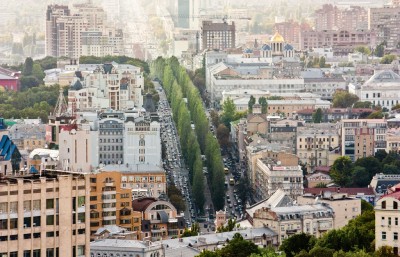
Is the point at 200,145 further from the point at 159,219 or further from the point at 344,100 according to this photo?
the point at 344,100

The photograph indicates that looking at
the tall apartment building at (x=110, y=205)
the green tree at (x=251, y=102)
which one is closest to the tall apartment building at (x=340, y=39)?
the green tree at (x=251, y=102)

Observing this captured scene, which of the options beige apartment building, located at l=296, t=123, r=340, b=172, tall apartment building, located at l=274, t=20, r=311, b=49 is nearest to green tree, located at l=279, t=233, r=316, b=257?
beige apartment building, located at l=296, t=123, r=340, b=172

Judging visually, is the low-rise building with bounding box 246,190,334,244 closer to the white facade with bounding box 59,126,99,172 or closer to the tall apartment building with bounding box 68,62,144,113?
the white facade with bounding box 59,126,99,172

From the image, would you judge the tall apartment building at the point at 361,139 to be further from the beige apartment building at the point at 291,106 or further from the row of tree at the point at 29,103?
the row of tree at the point at 29,103

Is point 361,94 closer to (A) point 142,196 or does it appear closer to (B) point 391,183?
(B) point 391,183

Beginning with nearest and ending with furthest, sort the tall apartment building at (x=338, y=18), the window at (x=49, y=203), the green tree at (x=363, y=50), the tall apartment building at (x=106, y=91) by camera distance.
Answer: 1. the window at (x=49, y=203)
2. the tall apartment building at (x=106, y=91)
3. the green tree at (x=363, y=50)
4. the tall apartment building at (x=338, y=18)

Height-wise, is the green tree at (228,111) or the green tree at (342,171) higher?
the green tree at (228,111)
